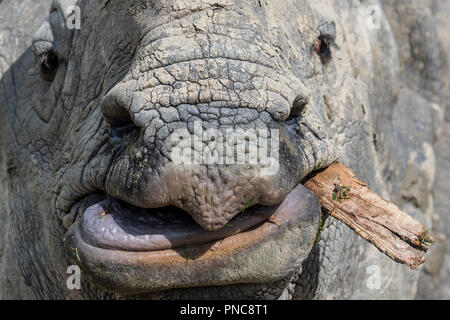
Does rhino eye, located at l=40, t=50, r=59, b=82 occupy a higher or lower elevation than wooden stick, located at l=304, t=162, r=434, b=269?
higher

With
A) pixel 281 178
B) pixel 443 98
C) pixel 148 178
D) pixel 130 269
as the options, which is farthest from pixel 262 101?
pixel 443 98

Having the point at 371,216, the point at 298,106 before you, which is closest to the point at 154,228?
the point at 298,106

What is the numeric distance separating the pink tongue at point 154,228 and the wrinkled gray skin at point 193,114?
0.34 ft

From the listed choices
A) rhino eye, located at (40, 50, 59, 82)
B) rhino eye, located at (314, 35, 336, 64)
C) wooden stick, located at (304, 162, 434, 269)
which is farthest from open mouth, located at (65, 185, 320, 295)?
rhino eye, located at (40, 50, 59, 82)

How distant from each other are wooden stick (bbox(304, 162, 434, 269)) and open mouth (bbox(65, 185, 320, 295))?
0.29 metres

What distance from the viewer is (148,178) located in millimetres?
2619

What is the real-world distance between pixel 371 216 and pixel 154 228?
3.00 ft

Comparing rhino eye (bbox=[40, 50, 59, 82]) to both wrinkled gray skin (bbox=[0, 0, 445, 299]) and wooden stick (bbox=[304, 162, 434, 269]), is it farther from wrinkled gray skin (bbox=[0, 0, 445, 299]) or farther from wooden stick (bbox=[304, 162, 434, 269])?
wooden stick (bbox=[304, 162, 434, 269])

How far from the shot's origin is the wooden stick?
300 cm

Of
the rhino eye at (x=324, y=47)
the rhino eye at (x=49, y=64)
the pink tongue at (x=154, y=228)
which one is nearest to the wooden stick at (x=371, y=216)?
the pink tongue at (x=154, y=228)

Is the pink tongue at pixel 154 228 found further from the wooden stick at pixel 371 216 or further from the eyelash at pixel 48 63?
the eyelash at pixel 48 63

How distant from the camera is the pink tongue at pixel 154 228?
9.01 ft

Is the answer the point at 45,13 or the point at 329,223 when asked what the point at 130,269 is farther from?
the point at 45,13

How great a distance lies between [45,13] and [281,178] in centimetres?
231
